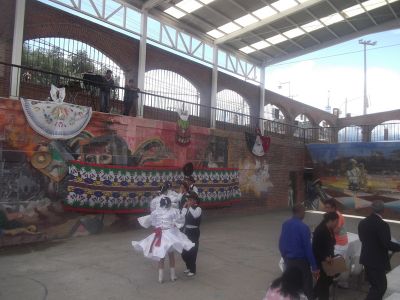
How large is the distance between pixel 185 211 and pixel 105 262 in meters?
2.07

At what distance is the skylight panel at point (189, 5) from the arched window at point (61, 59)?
3.46 m

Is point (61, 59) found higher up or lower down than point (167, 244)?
higher up

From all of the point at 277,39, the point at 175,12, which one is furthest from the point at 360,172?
the point at 175,12

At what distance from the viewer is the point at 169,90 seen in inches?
634

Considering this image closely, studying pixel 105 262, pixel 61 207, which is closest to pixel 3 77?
pixel 61 207

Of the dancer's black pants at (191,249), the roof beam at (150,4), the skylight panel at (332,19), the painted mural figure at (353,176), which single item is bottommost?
the dancer's black pants at (191,249)

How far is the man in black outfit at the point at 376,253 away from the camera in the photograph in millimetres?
4859

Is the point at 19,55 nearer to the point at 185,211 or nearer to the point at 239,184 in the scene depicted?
the point at 185,211

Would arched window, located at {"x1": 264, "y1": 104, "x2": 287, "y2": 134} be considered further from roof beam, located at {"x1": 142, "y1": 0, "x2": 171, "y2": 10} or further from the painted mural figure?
roof beam, located at {"x1": 142, "y1": 0, "x2": 171, "y2": 10}

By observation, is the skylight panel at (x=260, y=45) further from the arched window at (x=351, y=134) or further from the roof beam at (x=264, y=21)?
the arched window at (x=351, y=134)

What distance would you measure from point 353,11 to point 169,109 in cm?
863

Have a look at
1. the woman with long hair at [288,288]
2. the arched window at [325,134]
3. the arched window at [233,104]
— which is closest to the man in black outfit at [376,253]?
the woman with long hair at [288,288]

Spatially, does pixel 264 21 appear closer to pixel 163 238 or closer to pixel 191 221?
pixel 191 221

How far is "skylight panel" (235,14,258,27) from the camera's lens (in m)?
15.5
